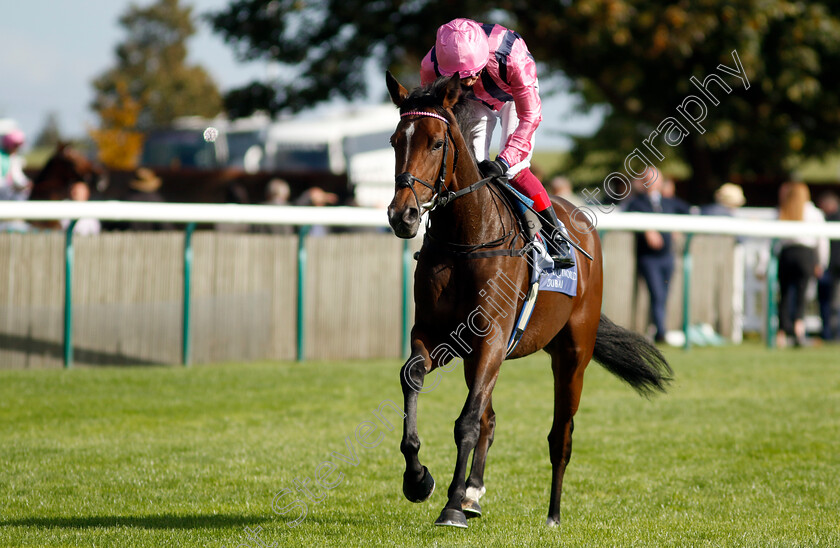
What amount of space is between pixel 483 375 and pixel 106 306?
17.3ft

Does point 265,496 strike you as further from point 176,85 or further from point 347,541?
point 176,85

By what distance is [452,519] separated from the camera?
420 cm

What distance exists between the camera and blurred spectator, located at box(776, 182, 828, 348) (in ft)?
39.3

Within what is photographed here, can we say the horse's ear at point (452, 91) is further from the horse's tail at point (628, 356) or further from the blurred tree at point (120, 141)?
the blurred tree at point (120, 141)

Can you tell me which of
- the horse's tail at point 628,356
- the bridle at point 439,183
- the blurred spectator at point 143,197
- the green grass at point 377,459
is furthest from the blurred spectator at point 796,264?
the bridle at point 439,183

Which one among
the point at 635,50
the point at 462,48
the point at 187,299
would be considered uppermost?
the point at 635,50

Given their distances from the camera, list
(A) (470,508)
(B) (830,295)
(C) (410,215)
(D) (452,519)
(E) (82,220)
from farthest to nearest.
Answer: (B) (830,295) < (E) (82,220) < (A) (470,508) < (D) (452,519) < (C) (410,215)

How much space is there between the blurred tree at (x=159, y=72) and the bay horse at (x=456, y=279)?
184 feet

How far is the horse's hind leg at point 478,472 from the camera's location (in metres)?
4.52

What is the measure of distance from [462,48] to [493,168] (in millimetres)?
583

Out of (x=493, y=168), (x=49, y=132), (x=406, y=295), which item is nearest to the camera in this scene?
(x=493, y=168)

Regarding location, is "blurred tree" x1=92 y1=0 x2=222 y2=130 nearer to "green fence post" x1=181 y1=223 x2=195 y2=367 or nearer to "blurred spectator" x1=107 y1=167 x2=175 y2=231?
"blurred spectator" x1=107 y1=167 x2=175 y2=231

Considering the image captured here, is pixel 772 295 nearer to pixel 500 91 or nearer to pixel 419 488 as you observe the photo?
pixel 500 91

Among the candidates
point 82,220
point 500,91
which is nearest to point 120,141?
point 82,220
